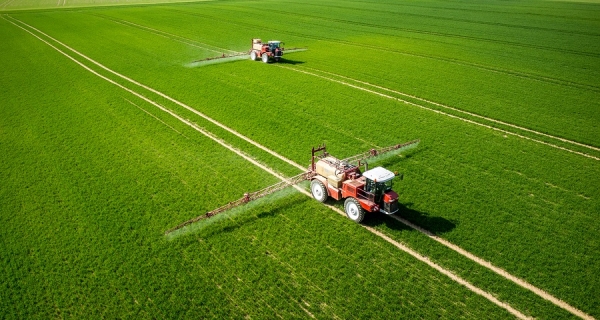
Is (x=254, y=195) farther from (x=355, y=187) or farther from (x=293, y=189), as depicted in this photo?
(x=355, y=187)

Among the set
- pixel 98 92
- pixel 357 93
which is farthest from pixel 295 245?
pixel 98 92

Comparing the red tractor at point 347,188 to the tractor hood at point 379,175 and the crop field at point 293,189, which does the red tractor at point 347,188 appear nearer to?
the tractor hood at point 379,175

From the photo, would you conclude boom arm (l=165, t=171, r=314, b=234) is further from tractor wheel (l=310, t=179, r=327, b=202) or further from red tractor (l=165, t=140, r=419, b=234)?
tractor wheel (l=310, t=179, r=327, b=202)

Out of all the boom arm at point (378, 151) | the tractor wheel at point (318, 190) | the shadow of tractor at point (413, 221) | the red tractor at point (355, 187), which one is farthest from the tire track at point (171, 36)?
the shadow of tractor at point (413, 221)

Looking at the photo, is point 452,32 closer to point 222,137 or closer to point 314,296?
point 222,137

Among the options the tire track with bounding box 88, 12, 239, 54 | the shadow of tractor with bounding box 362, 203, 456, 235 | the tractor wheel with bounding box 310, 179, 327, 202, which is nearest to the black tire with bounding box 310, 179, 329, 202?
the tractor wheel with bounding box 310, 179, 327, 202
